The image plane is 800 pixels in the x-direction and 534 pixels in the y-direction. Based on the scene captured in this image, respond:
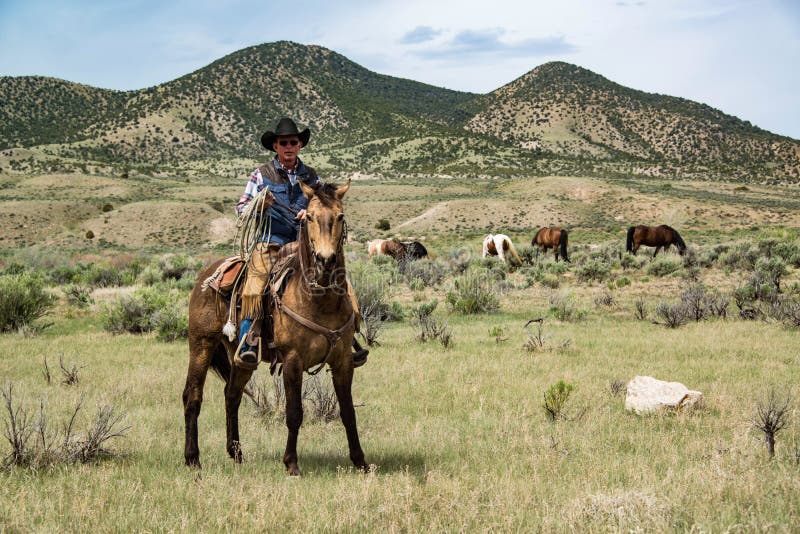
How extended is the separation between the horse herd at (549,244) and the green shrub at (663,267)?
4.88 meters

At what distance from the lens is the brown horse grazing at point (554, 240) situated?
101ft

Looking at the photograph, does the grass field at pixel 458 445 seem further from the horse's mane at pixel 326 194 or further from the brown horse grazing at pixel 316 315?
the horse's mane at pixel 326 194

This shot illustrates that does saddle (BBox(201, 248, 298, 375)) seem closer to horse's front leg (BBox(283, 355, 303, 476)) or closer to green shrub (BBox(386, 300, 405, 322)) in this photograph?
horse's front leg (BBox(283, 355, 303, 476))

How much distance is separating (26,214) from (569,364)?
211 feet

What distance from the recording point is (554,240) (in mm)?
31844

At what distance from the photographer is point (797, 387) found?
26.5 ft

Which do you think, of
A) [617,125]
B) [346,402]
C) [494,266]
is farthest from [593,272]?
[617,125]

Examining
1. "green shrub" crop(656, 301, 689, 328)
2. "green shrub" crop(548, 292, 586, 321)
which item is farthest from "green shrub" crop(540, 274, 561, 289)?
"green shrub" crop(656, 301, 689, 328)

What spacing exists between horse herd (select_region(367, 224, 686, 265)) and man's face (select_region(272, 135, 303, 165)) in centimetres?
2344

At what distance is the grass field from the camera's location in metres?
4.27

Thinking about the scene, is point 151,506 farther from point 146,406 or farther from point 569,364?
point 569,364

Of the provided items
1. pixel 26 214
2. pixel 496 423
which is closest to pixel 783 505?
pixel 496 423

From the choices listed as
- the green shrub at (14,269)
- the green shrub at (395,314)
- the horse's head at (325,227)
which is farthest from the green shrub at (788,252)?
the green shrub at (14,269)

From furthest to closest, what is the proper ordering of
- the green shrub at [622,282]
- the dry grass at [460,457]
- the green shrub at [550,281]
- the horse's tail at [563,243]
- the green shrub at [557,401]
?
the horse's tail at [563,243] < the green shrub at [550,281] < the green shrub at [622,282] < the green shrub at [557,401] < the dry grass at [460,457]
